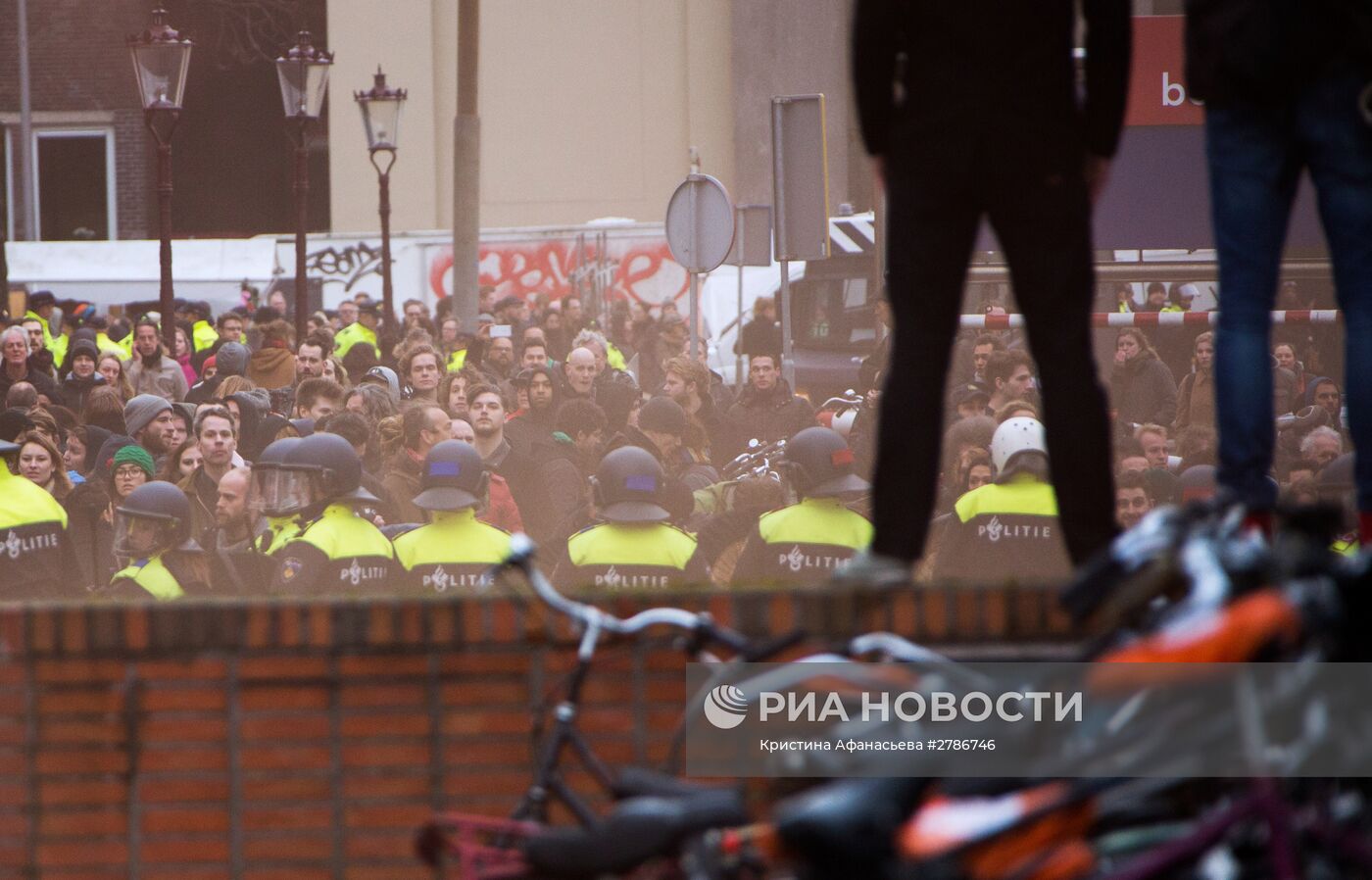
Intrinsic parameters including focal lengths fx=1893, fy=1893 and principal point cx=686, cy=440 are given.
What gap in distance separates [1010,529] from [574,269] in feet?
70.5

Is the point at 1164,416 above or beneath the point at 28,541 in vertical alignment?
above

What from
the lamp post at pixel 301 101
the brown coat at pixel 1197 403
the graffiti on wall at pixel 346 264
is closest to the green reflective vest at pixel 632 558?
the brown coat at pixel 1197 403

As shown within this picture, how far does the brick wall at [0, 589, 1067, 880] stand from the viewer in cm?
362

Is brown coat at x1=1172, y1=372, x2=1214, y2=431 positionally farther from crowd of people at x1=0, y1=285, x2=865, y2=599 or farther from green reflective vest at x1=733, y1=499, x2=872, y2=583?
green reflective vest at x1=733, y1=499, x2=872, y2=583

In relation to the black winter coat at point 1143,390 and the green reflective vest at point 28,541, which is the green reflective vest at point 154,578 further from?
the black winter coat at point 1143,390

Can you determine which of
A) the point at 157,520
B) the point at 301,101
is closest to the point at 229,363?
the point at 301,101

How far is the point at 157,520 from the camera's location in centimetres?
762

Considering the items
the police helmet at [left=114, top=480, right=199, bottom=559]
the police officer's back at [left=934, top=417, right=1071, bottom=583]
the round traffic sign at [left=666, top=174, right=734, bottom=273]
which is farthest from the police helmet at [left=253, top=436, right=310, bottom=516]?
the round traffic sign at [left=666, top=174, right=734, bottom=273]

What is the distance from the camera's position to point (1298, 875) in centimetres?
238

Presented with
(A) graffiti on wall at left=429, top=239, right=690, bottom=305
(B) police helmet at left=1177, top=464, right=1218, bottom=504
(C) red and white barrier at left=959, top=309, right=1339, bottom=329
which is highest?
(A) graffiti on wall at left=429, top=239, right=690, bottom=305

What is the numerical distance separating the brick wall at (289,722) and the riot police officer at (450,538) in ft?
11.6

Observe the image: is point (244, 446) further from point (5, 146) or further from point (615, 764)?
point (5, 146)

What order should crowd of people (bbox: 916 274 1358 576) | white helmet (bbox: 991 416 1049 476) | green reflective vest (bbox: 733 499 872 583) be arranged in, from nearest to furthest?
green reflective vest (bbox: 733 499 872 583), white helmet (bbox: 991 416 1049 476), crowd of people (bbox: 916 274 1358 576)

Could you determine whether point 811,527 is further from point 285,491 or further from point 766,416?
point 766,416
